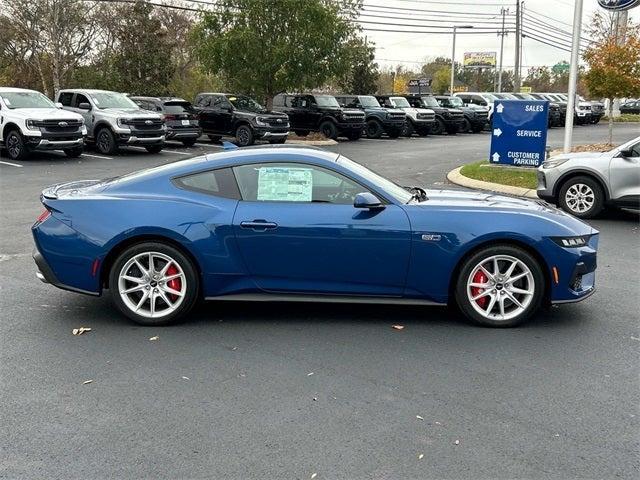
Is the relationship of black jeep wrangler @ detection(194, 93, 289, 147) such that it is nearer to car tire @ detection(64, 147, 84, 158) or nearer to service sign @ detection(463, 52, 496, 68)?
car tire @ detection(64, 147, 84, 158)

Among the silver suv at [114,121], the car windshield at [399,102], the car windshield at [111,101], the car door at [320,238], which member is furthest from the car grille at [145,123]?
the car door at [320,238]

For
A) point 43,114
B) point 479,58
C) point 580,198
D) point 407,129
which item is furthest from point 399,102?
point 479,58

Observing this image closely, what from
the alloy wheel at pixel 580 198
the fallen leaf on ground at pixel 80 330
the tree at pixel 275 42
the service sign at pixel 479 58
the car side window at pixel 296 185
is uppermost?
the service sign at pixel 479 58

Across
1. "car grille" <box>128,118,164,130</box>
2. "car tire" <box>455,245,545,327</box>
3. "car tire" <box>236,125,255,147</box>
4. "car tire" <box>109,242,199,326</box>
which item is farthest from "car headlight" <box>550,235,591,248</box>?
"car tire" <box>236,125,255,147</box>

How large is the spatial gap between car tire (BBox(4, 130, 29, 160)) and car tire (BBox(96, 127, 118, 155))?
9.15 ft

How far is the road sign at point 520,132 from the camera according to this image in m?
15.4

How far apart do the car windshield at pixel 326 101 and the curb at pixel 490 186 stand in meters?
13.4

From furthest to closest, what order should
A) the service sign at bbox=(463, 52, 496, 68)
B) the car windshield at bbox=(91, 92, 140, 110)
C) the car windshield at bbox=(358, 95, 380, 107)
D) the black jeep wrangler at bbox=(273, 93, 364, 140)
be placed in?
the service sign at bbox=(463, 52, 496, 68) → the car windshield at bbox=(358, 95, 380, 107) → the black jeep wrangler at bbox=(273, 93, 364, 140) → the car windshield at bbox=(91, 92, 140, 110)

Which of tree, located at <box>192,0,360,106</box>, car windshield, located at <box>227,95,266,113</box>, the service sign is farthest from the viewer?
the service sign

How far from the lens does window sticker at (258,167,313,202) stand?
5266mm

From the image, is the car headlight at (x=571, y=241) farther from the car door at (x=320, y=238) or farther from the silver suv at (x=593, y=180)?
the silver suv at (x=593, y=180)

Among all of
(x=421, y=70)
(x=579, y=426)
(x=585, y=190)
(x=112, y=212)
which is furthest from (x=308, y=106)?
(x=421, y=70)

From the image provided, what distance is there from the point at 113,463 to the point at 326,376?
4.94ft

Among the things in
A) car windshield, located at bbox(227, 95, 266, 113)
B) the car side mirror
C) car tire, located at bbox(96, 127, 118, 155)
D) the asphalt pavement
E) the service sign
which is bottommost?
the asphalt pavement
